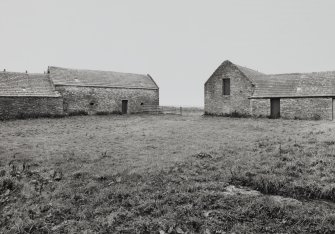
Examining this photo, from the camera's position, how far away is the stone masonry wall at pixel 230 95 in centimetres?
2877

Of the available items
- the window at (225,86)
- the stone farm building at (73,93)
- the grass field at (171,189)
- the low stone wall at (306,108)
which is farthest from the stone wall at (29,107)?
the low stone wall at (306,108)

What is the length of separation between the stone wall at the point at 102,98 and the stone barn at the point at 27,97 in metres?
1.43

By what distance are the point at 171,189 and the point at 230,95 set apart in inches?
965

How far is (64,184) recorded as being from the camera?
7.39m

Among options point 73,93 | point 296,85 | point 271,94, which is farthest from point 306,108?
point 73,93

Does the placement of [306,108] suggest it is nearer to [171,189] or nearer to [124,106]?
[124,106]

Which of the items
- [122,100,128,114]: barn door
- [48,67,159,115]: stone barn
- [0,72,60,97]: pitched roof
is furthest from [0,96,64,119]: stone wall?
[122,100,128,114]: barn door

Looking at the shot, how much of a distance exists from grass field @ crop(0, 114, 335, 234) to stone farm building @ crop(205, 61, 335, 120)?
15.5 m

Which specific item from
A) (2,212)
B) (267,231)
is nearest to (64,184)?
(2,212)

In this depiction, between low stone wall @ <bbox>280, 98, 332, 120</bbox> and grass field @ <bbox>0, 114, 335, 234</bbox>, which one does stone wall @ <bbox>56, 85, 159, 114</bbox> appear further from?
grass field @ <bbox>0, 114, 335, 234</bbox>

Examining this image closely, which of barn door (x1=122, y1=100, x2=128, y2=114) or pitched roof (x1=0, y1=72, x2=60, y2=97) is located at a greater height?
pitched roof (x1=0, y1=72, x2=60, y2=97)

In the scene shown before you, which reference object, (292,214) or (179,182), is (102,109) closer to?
(179,182)

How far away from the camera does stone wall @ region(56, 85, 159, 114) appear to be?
98.5 feet

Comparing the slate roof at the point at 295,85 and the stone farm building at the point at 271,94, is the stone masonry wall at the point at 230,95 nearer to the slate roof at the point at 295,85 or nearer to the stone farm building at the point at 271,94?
the stone farm building at the point at 271,94
